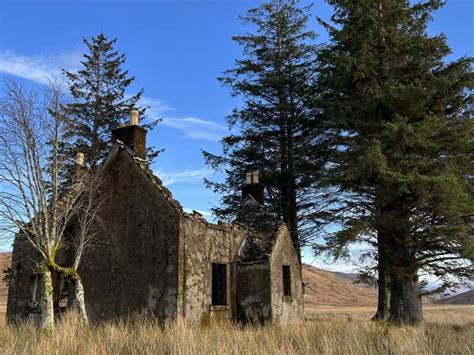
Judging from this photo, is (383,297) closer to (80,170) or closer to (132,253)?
(132,253)

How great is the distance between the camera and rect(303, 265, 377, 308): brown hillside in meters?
86.0

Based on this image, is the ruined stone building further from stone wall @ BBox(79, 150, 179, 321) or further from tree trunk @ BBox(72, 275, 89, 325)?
tree trunk @ BBox(72, 275, 89, 325)

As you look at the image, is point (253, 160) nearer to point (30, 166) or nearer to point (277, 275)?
point (277, 275)

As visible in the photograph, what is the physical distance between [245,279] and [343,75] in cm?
988

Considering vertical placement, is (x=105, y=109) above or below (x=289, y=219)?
above

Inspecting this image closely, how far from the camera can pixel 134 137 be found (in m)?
15.7

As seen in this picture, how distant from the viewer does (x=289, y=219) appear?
2409 centimetres

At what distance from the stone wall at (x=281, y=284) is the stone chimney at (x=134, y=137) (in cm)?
620

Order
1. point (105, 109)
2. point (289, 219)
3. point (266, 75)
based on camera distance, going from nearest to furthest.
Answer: point (289, 219), point (266, 75), point (105, 109)

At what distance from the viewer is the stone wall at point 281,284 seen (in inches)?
621

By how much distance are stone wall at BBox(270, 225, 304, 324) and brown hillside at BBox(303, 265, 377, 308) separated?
66.0m

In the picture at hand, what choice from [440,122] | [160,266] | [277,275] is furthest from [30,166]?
[440,122]

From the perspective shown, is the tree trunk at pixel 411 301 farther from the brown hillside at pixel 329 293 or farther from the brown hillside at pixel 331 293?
the brown hillside at pixel 331 293

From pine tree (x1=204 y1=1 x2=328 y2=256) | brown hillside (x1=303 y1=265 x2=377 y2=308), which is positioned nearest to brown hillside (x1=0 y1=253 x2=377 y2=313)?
brown hillside (x1=303 y1=265 x2=377 y2=308)
